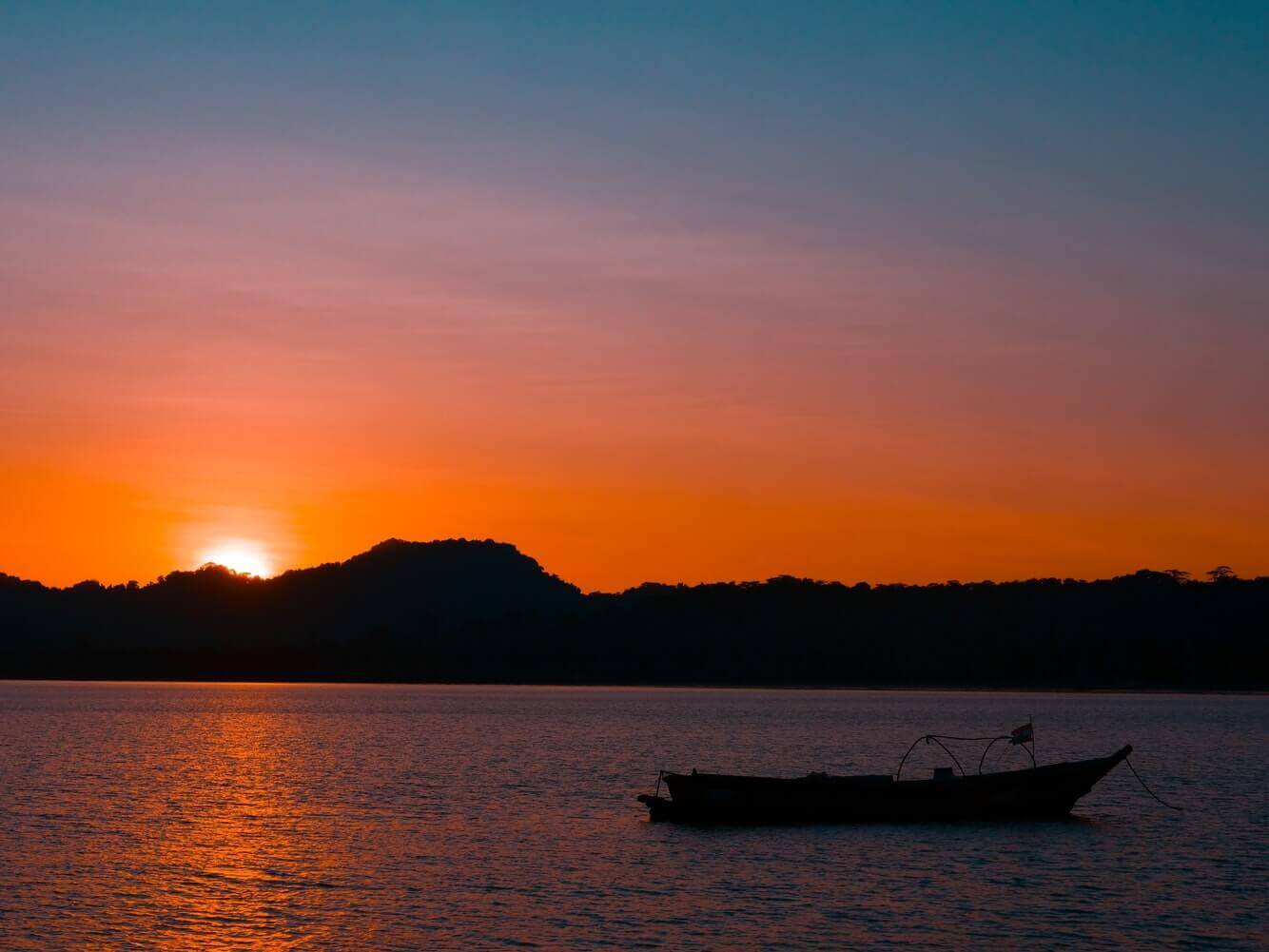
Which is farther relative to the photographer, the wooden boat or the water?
the wooden boat

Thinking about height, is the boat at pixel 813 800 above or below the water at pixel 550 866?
above

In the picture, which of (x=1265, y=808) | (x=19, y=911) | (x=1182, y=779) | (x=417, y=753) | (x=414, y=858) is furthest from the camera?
(x=417, y=753)

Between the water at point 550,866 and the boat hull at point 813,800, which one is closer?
the water at point 550,866

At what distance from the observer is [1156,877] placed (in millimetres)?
54062

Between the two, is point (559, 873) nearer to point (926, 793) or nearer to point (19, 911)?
point (19, 911)

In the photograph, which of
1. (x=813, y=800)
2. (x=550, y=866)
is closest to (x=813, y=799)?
(x=813, y=800)

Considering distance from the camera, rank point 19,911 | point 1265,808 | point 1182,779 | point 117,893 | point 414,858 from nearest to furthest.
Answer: point 19,911
point 117,893
point 414,858
point 1265,808
point 1182,779

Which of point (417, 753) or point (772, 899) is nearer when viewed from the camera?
point (772, 899)

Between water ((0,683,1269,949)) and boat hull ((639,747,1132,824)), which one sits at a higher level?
boat hull ((639,747,1132,824))

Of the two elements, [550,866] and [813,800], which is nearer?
[550,866]

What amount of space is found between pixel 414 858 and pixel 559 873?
275 inches

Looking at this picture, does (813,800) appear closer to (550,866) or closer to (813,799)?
(813,799)

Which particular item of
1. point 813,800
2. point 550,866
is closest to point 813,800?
point 813,800

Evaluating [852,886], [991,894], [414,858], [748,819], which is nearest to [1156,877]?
[991,894]
